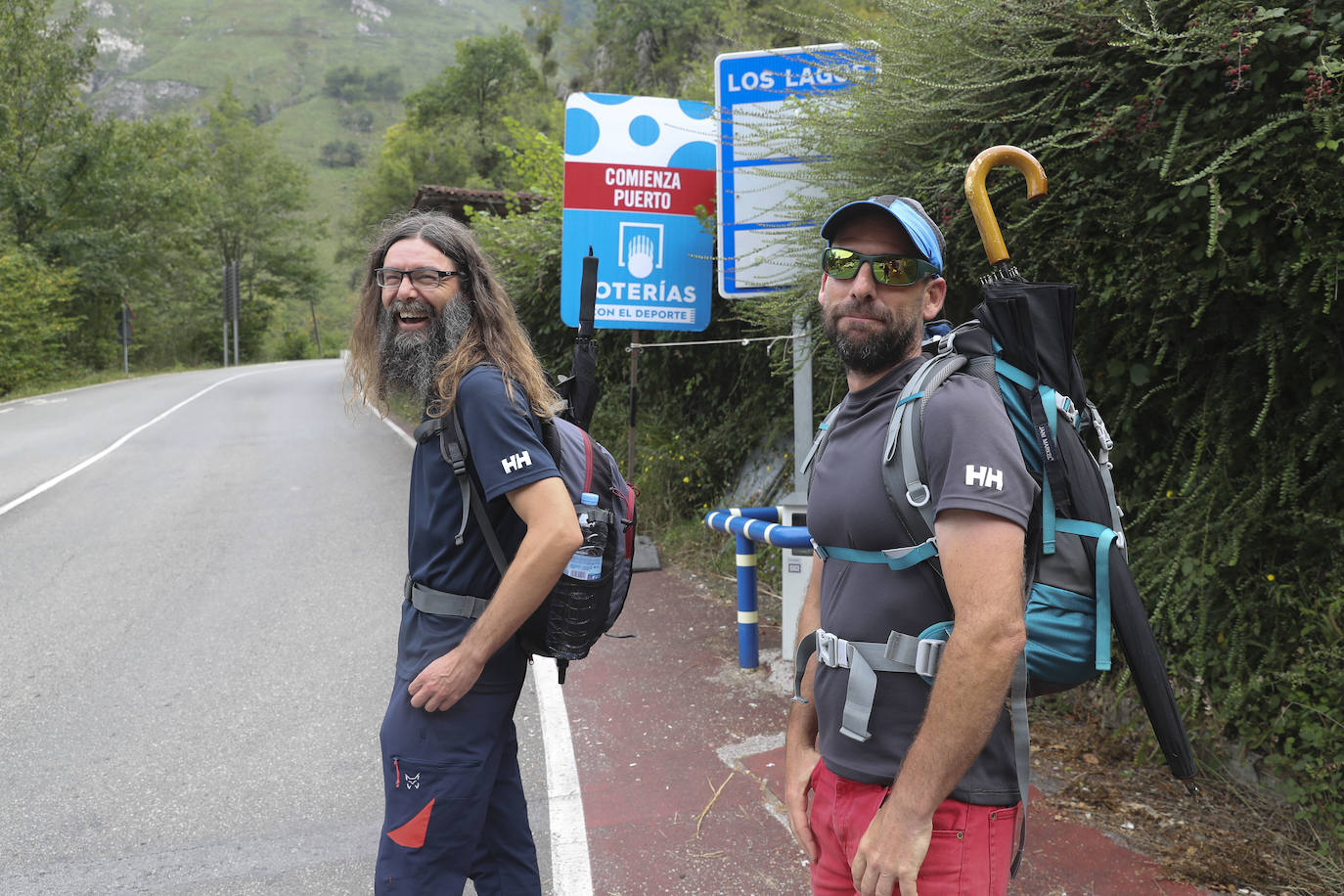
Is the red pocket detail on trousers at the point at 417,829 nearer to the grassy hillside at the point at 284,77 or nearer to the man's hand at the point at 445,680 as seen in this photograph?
the man's hand at the point at 445,680

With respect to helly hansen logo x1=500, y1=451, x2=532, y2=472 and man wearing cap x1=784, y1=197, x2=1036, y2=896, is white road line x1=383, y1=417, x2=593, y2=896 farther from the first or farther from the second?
man wearing cap x1=784, y1=197, x2=1036, y2=896

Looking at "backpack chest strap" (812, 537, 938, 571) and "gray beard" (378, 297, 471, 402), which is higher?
"gray beard" (378, 297, 471, 402)

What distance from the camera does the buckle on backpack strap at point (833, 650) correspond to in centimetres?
181

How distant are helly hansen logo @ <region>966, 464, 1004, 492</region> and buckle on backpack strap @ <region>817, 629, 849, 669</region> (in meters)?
0.42

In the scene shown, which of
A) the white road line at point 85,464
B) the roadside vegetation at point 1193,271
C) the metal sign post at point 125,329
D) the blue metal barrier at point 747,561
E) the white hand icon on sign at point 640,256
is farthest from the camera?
the metal sign post at point 125,329

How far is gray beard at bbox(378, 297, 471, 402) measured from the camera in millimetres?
2408

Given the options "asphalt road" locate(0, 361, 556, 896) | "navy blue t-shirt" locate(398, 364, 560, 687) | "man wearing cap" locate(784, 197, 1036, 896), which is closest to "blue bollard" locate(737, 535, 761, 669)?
"asphalt road" locate(0, 361, 556, 896)

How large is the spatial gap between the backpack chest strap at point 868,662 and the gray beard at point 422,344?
1188mm

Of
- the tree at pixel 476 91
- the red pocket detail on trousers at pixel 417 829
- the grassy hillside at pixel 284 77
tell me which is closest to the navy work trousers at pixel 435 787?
the red pocket detail on trousers at pixel 417 829

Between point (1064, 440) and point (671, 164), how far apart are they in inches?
234

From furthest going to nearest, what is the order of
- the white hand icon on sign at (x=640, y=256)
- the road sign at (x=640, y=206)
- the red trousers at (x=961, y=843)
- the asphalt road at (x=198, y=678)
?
the white hand icon on sign at (x=640, y=256), the road sign at (x=640, y=206), the asphalt road at (x=198, y=678), the red trousers at (x=961, y=843)

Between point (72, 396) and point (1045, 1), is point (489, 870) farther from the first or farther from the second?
point (72, 396)

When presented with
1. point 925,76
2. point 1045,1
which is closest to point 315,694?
point 925,76

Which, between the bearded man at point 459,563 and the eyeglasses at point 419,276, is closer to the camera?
the bearded man at point 459,563
